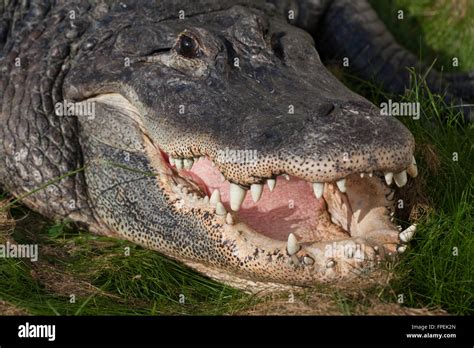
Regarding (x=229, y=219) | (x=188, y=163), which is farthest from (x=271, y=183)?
(x=188, y=163)

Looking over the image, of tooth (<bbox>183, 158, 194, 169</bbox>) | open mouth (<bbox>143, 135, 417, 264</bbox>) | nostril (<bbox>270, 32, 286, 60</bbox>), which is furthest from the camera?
nostril (<bbox>270, 32, 286, 60</bbox>)

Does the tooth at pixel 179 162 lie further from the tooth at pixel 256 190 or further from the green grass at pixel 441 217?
the green grass at pixel 441 217

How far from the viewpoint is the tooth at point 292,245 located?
3.95m

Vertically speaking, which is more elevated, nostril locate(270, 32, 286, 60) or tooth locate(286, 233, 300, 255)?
nostril locate(270, 32, 286, 60)

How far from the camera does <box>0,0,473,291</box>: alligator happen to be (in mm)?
3965

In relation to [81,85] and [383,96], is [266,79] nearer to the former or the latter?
[81,85]

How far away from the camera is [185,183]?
4465mm

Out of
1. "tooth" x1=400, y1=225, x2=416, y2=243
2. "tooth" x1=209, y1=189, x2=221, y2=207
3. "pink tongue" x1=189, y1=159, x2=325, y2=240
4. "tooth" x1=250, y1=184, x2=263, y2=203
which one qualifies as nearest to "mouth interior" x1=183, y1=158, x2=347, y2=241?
"pink tongue" x1=189, y1=159, x2=325, y2=240

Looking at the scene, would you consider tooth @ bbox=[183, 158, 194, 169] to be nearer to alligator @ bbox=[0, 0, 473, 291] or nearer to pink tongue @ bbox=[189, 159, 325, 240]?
alligator @ bbox=[0, 0, 473, 291]

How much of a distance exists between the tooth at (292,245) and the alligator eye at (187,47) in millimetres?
1095

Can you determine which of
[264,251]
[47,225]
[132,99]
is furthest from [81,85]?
[264,251]

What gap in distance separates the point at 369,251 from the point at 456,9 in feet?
11.0

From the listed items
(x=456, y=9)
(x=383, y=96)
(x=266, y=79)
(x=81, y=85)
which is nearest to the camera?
(x=266, y=79)

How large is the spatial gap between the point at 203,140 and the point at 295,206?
2.14 ft
